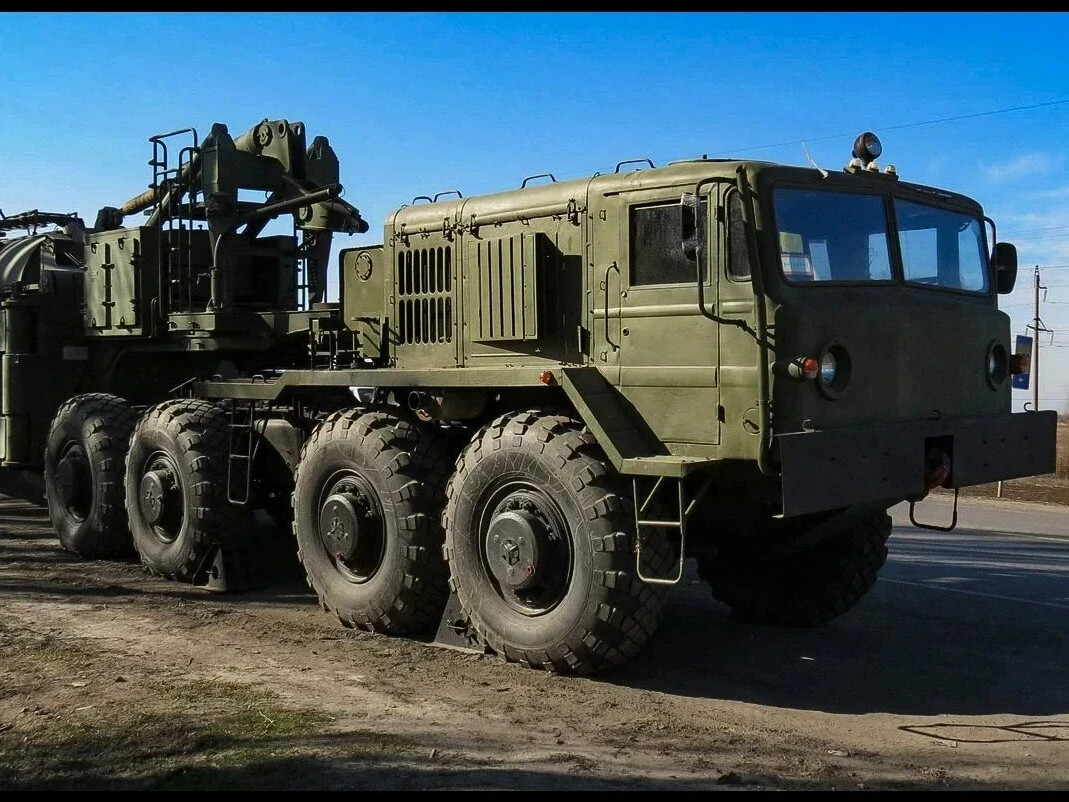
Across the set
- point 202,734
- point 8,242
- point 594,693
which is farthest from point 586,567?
point 8,242

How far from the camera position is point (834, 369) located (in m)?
6.19

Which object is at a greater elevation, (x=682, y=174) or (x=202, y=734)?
(x=682, y=174)

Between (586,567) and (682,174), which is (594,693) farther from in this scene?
(682,174)

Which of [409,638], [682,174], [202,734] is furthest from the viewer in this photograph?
[409,638]

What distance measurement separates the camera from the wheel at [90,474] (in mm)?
10273

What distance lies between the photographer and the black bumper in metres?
5.82

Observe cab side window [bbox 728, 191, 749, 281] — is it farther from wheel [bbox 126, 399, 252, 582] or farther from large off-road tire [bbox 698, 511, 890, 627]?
wheel [bbox 126, 399, 252, 582]

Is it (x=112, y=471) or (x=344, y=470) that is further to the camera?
(x=112, y=471)

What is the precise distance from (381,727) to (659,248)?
3.10 meters

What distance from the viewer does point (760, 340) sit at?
5957 mm

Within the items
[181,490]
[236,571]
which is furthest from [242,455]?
[236,571]

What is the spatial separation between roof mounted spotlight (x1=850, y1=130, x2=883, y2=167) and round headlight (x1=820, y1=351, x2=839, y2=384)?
1649mm

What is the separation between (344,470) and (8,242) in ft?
25.7

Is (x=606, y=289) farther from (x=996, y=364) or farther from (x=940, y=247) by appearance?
(x=996, y=364)
